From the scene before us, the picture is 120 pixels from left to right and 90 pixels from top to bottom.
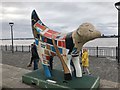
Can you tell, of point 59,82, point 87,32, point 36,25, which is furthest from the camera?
point 36,25

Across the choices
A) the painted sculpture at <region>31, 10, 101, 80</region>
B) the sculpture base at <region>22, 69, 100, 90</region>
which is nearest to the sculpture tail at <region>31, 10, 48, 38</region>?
the painted sculpture at <region>31, 10, 101, 80</region>

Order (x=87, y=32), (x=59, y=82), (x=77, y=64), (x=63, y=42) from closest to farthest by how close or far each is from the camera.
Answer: (x=87, y=32)
(x=63, y=42)
(x=59, y=82)
(x=77, y=64)

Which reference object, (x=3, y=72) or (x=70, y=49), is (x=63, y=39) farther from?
(x=3, y=72)

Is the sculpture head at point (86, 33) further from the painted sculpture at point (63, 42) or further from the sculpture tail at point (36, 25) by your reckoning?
the sculpture tail at point (36, 25)

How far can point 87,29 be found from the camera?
384 cm

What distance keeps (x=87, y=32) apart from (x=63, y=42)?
589 millimetres

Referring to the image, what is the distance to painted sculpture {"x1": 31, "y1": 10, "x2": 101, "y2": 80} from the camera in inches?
152

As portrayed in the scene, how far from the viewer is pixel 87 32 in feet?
12.6

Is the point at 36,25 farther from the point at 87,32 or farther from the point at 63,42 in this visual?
the point at 87,32

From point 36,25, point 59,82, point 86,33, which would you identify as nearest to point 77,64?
point 59,82

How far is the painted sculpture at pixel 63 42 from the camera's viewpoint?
3.87 metres

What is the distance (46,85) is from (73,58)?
0.87 m

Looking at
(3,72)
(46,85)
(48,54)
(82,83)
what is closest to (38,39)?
(48,54)

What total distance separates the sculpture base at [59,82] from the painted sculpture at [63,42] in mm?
143
